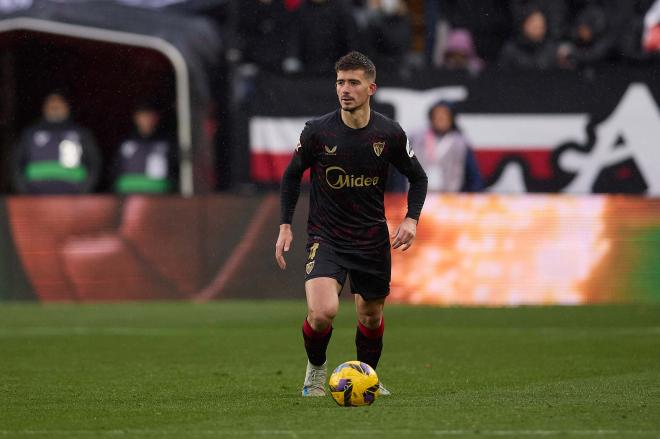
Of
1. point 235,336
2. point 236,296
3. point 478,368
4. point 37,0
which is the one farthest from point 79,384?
point 37,0

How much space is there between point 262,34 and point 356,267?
10.5 m

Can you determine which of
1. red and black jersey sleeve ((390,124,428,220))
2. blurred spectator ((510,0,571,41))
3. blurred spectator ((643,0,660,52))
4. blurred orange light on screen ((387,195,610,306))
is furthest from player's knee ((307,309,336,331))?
blurred spectator ((643,0,660,52))

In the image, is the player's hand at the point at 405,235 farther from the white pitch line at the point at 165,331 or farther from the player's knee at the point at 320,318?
the white pitch line at the point at 165,331

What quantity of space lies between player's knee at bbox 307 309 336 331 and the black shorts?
22cm

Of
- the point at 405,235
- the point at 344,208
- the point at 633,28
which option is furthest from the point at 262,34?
the point at 405,235

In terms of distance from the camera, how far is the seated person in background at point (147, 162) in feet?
64.4

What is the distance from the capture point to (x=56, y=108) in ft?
64.2

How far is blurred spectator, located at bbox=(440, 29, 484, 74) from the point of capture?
62.7 feet

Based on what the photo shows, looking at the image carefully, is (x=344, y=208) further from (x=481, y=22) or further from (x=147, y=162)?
(x=481, y=22)

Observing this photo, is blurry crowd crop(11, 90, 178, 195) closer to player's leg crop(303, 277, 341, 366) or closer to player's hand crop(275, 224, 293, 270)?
player's hand crop(275, 224, 293, 270)

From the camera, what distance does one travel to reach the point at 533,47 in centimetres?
1888

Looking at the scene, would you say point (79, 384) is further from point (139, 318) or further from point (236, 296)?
point (236, 296)

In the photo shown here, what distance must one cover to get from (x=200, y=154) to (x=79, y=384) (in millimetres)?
9620

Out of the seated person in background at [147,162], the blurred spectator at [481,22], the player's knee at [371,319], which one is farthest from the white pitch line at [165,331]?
the blurred spectator at [481,22]
